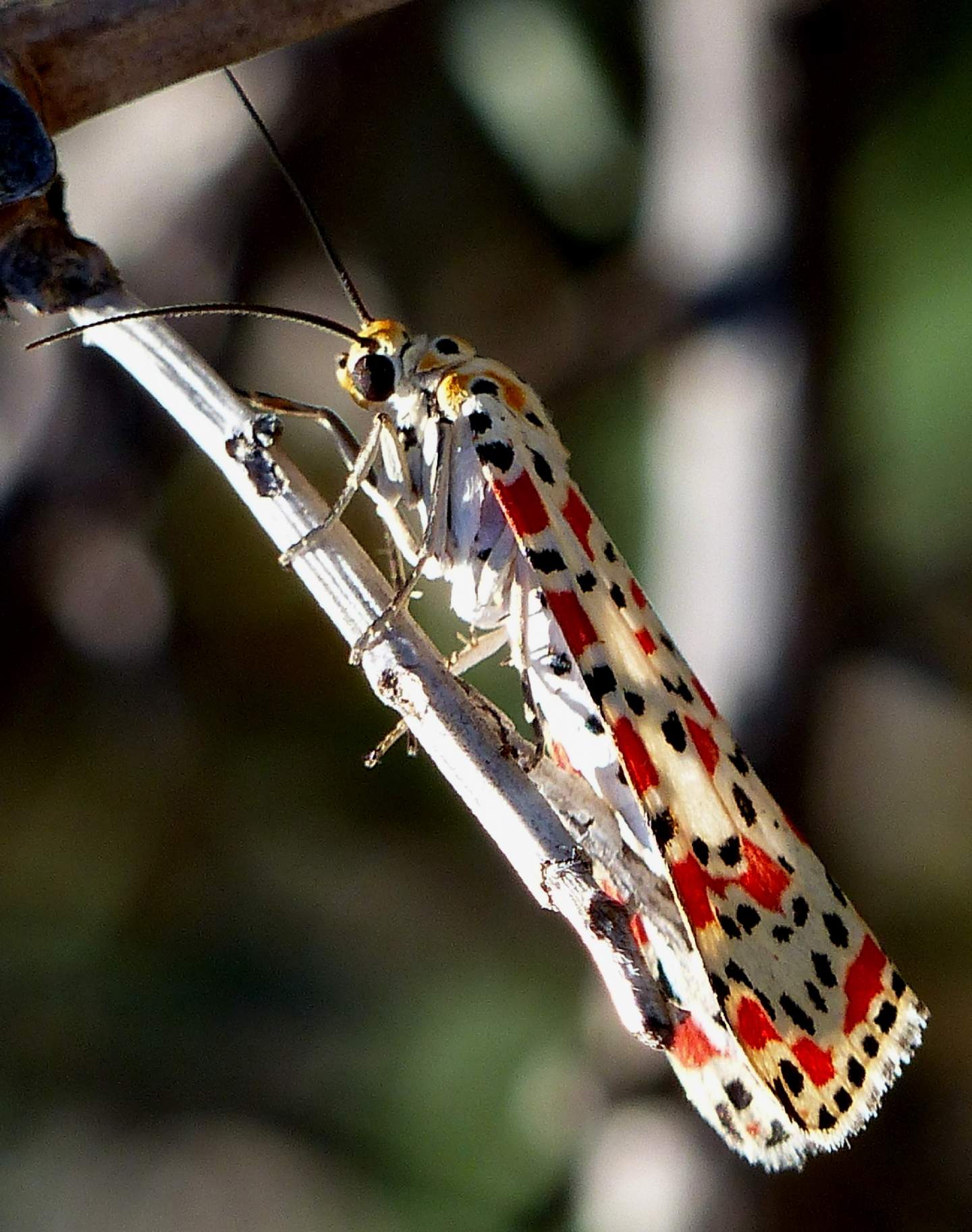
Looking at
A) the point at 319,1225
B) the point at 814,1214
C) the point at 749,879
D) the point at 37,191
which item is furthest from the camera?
the point at 319,1225

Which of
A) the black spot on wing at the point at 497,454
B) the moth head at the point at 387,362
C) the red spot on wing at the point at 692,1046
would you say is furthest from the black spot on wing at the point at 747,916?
the moth head at the point at 387,362

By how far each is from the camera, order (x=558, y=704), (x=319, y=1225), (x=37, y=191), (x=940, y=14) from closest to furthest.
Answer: (x=37, y=191) → (x=558, y=704) → (x=940, y=14) → (x=319, y=1225)

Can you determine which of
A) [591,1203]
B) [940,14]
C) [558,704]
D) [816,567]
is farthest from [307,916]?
[940,14]

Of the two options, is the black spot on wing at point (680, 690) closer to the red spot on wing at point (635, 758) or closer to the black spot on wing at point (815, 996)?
the red spot on wing at point (635, 758)

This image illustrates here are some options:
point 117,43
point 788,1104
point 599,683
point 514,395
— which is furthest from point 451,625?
point 117,43

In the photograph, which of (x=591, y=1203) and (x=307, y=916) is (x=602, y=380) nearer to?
(x=307, y=916)

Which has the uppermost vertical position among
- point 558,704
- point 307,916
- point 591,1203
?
→ point 558,704

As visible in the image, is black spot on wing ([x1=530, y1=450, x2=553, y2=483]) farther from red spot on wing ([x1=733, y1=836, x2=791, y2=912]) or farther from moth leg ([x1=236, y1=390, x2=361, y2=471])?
red spot on wing ([x1=733, y1=836, x2=791, y2=912])

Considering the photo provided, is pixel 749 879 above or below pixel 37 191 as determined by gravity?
below
